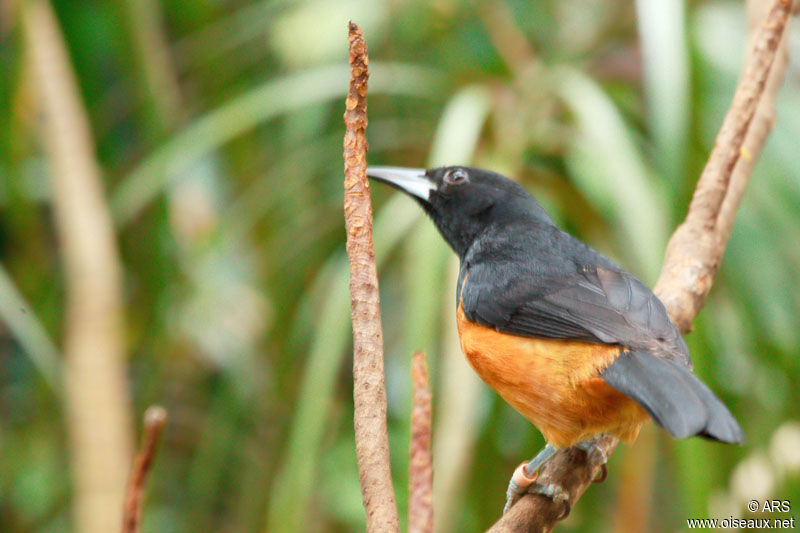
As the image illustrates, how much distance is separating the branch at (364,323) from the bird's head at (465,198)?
1.04 m

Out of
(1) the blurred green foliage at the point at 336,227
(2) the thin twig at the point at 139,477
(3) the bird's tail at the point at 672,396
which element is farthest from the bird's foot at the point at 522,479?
(2) the thin twig at the point at 139,477

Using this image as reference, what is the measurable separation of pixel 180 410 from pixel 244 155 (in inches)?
52.5

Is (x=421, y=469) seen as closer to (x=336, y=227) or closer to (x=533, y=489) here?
(x=533, y=489)

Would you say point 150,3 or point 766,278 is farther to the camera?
point 150,3

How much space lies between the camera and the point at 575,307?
1986 mm

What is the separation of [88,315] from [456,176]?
4.32 ft

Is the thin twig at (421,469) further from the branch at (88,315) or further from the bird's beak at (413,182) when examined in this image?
the branch at (88,315)

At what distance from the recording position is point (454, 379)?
269 centimetres

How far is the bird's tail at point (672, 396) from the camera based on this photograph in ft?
4.68

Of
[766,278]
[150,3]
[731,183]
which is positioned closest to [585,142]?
[766,278]

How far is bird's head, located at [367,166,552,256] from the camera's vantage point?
2533 mm

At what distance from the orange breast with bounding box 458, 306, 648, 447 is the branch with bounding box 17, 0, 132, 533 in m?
1.44

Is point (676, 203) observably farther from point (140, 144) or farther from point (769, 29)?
point (140, 144)

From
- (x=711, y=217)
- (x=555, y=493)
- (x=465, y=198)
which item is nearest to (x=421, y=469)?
(x=555, y=493)
